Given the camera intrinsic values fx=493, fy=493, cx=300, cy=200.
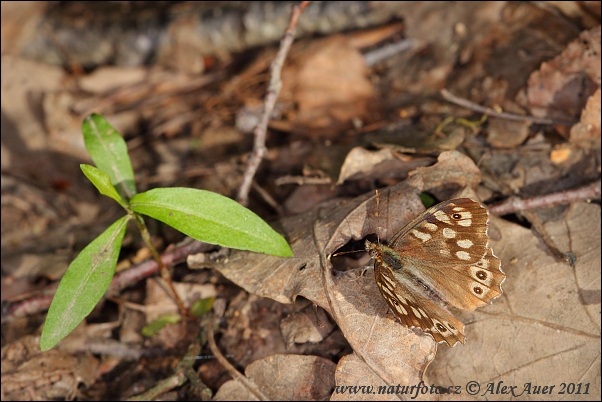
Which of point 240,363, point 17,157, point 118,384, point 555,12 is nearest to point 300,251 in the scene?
point 240,363

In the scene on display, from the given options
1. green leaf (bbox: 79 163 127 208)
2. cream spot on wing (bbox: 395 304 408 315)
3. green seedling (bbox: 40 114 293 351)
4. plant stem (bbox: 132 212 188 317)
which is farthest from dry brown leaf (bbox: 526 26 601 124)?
green leaf (bbox: 79 163 127 208)

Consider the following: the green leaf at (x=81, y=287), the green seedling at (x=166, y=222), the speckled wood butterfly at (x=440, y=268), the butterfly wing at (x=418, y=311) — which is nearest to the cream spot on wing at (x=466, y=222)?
the speckled wood butterfly at (x=440, y=268)

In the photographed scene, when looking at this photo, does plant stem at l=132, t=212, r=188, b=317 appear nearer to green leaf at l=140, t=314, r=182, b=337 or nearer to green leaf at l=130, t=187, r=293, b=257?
green leaf at l=140, t=314, r=182, b=337

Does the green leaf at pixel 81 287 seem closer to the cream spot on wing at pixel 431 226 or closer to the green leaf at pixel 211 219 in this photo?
the green leaf at pixel 211 219

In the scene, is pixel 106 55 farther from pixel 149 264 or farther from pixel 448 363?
pixel 448 363

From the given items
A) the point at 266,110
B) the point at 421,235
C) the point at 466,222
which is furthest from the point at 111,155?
the point at 466,222
